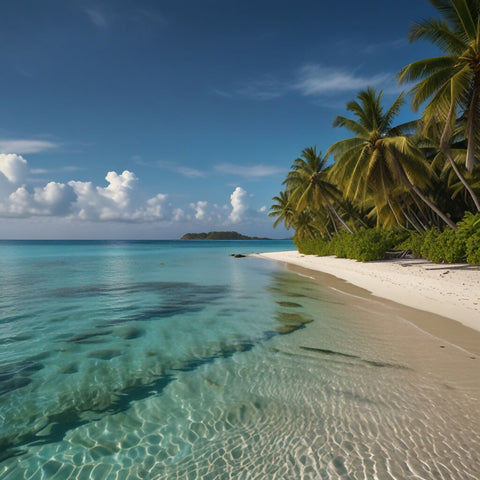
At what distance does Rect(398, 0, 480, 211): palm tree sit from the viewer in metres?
12.8

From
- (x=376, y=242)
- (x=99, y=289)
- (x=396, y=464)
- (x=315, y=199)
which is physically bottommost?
(x=99, y=289)

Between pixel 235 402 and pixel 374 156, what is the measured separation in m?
19.1

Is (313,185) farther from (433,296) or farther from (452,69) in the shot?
(433,296)

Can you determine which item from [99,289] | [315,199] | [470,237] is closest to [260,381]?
[99,289]

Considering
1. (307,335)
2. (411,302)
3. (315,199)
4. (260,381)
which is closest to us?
(260,381)

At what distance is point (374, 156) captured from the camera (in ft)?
62.8

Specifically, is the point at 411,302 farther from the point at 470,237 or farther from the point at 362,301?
the point at 470,237

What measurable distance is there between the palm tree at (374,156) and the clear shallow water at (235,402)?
14124 millimetres

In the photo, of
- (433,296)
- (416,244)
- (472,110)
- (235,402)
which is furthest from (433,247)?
(235,402)

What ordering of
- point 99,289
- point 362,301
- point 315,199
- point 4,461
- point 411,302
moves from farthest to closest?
point 315,199 → point 99,289 → point 362,301 → point 411,302 → point 4,461

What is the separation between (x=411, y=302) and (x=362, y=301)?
1.64 metres

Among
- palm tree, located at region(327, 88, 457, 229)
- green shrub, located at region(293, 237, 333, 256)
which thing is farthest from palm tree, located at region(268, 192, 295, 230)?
palm tree, located at region(327, 88, 457, 229)

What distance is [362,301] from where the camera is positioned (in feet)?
36.7

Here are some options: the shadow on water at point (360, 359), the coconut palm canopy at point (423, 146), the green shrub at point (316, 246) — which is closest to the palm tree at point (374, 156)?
the coconut palm canopy at point (423, 146)
